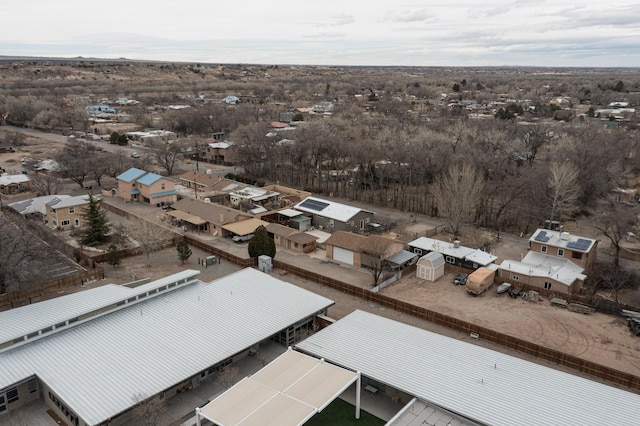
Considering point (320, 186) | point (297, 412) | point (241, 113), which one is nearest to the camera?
point (297, 412)

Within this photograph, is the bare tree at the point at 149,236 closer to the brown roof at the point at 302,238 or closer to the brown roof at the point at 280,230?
the brown roof at the point at 280,230

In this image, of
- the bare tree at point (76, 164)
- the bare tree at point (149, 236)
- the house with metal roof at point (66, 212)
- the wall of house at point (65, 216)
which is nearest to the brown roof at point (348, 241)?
the bare tree at point (149, 236)

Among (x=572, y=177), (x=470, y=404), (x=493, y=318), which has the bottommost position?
(x=493, y=318)

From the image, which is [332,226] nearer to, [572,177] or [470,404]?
[572,177]

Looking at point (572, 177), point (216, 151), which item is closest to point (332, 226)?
point (572, 177)

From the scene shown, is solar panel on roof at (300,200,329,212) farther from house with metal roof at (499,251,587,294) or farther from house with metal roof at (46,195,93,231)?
house with metal roof at (46,195,93,231)

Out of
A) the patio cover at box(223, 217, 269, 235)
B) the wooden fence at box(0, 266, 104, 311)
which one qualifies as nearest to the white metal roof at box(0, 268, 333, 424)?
the wooden fence at box(0, 266, 104, 311)
